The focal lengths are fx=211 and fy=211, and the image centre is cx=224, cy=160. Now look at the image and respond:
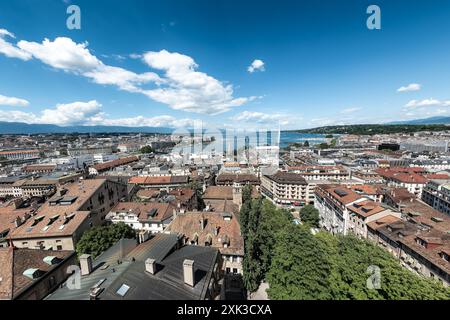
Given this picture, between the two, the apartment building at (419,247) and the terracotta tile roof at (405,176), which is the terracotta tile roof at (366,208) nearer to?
the apartment building at (419,247)

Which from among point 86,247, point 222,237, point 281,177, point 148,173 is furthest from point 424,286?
point 148,173

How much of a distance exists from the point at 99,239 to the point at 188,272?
54.1 feet

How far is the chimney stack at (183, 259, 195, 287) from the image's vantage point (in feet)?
46.8

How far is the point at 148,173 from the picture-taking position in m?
84.7

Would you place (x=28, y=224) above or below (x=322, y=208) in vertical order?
above

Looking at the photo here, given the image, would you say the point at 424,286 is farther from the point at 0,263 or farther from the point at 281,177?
the point at 281,177

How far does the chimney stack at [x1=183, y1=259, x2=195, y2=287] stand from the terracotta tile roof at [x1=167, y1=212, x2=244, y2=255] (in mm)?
11944

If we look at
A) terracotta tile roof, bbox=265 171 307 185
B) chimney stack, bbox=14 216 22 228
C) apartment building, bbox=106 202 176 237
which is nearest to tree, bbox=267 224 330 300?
apartment building, bbox=106 202 176 237

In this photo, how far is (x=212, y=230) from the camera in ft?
91.1

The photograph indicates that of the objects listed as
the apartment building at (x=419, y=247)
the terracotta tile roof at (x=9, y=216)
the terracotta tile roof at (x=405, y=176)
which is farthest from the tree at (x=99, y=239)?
the terracotta tile roof at (x=405, y=176)

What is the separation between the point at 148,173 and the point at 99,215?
168 ft
